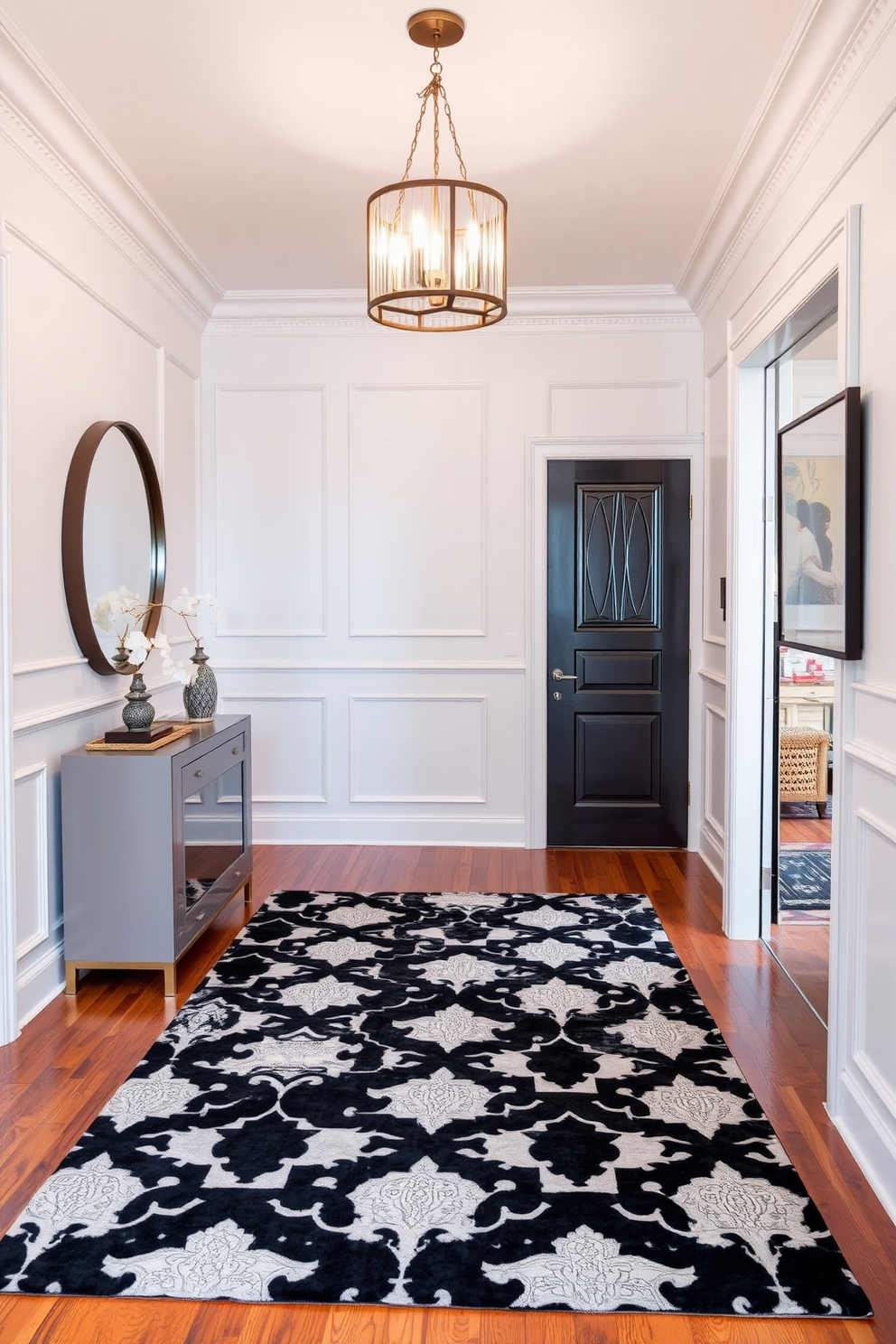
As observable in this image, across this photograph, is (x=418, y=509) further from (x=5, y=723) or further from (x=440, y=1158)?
(x=440, y=1158)

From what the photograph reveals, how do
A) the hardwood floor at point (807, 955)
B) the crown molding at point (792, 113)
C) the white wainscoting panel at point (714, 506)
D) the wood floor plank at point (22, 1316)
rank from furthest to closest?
the white wainscoting panel at point (714, 506), the hardwood floor at point (807, 955), the crown molding at point (792, 113), the wood floor plank at point (22, 1316)

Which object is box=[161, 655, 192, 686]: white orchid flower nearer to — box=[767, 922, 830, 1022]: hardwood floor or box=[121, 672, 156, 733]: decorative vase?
box=[121, 672, 156, 733]: decorative vase

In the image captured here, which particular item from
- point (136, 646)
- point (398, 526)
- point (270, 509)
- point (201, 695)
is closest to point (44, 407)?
point (136, 646)

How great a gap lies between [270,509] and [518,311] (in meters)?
1.63

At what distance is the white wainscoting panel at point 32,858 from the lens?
3.17 meters

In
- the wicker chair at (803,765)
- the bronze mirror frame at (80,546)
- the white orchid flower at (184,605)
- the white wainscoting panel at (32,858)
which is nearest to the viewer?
the white wainscoting panel at (32,858)

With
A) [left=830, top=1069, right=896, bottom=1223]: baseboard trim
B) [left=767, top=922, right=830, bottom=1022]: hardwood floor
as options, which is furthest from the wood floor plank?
[left=767, top=922, right=830, bottom=1022]: hardwood floor

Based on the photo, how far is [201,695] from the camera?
4.19 metres

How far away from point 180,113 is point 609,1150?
3.30 meters

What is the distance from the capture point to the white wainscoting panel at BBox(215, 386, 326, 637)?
17.4 feet

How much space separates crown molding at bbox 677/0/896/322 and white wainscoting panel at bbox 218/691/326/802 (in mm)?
2904

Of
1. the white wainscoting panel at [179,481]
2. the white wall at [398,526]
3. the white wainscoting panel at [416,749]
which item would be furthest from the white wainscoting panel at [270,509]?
the white wainscoting panel at [416,749]

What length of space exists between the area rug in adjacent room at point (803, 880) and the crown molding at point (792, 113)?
2546 millimetres

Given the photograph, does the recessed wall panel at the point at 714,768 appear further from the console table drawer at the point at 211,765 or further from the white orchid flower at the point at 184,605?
the white orchid flower at the point at 184,605
